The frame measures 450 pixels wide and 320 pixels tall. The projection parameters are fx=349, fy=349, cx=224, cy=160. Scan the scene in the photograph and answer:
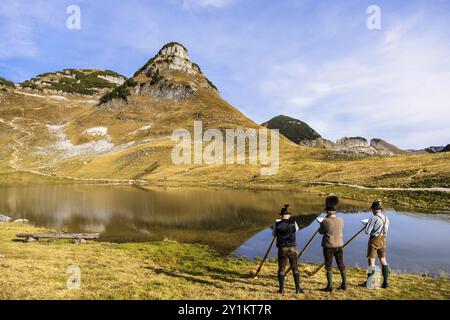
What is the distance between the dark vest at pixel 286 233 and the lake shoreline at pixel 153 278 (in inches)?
87.0

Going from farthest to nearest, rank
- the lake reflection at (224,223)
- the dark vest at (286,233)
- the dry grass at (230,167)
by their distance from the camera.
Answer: the dry grass at (230,167), the lake reflection at (224,223), the dark vest at (286,233)

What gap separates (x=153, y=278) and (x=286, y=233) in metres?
7.43

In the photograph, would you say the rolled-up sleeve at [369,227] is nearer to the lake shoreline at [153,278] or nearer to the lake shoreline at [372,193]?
the lake shoreline at [153,278]

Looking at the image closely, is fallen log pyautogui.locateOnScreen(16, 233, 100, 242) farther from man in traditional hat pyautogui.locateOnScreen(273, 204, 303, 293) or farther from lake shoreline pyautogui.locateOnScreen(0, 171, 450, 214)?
lake shoreline pyautogui.locateOnScreen(0, 171, 450, 214)

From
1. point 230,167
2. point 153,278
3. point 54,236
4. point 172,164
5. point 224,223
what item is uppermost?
point 172,164

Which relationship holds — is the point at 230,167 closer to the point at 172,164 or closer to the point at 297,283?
the point at 172,164

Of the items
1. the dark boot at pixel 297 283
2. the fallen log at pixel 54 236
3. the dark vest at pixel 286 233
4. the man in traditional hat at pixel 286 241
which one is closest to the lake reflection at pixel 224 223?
the fallen log at pixel 54 236

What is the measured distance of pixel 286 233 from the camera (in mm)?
14867

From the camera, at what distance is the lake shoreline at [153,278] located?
1471 centimetres

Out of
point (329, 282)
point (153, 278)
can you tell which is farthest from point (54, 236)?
point (329, 282)

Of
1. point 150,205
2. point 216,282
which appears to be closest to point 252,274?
point 216,282

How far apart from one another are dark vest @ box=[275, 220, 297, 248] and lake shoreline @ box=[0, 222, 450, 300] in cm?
221

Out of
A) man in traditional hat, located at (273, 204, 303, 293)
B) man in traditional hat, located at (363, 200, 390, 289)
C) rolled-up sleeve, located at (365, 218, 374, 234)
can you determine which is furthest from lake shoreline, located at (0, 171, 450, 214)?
man in traditional hat, located at (273, 204, 303, 293)
